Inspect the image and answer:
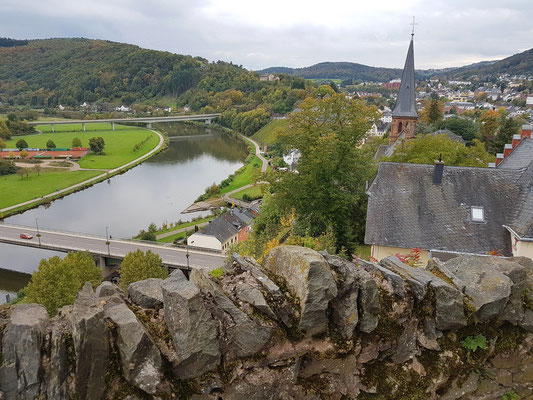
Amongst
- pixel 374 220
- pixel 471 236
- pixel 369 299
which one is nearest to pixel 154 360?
pixel 369 299

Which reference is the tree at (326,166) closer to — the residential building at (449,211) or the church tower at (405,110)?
the residential building at (449,211)

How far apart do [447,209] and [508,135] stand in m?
33.1

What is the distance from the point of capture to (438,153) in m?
25.0

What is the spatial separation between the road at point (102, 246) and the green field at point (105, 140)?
38.8 m

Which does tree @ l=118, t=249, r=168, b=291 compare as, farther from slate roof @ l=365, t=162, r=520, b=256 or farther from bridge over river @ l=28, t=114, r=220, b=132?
bridge over river @ l=28, t=114, r=220, b=132

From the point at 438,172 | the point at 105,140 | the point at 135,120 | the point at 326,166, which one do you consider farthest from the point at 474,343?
the point at 135,120

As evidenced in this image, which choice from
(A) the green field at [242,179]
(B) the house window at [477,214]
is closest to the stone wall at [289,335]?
(B) the house window at [477,214]

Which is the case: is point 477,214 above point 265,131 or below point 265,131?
above

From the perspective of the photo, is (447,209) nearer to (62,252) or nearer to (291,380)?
(291,380)

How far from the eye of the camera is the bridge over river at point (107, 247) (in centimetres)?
3534

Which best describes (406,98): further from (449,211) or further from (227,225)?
(449,211)

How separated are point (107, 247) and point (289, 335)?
35858mm

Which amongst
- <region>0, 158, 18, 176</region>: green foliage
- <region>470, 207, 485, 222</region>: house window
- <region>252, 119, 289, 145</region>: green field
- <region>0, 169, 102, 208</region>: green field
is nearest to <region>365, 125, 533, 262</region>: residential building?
<region>470, 207, 485, 222</region>: house window

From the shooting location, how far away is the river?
131ft
